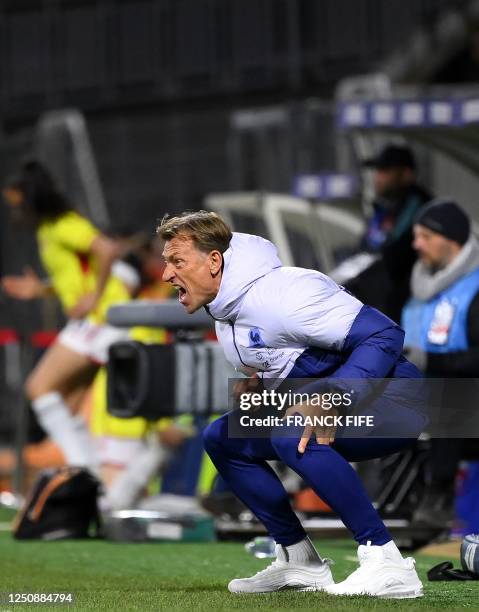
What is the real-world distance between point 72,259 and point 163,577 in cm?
421

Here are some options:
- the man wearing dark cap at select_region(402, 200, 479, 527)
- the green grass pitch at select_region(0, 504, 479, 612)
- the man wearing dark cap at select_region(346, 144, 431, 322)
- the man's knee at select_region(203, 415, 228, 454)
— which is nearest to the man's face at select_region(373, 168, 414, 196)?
the man wearing dark cap at select_region(346, 144, 431, 322)

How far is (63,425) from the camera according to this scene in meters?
10.1

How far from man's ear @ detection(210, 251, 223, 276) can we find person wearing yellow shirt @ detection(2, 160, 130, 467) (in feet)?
15.6

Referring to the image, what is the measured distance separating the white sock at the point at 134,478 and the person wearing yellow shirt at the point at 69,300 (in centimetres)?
46

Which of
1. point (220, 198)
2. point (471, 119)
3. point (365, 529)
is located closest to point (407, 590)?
point (365, 529)

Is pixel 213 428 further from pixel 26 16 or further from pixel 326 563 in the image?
pixel 26 16

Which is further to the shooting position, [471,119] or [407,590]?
[471,119]

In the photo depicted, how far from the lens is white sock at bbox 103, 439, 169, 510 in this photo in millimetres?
9711

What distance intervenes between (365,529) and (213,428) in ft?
2.02

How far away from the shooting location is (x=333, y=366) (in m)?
5.29

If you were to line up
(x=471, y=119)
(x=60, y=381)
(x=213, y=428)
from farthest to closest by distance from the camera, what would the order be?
(x=60, y=381)
(x=471, y=119)
(x=213, y=428)

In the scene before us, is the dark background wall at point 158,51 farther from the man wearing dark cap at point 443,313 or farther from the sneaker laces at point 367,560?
the sneaker laces at point 367,560

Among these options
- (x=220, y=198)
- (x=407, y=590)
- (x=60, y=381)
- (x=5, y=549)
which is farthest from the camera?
(x=220, y=198)

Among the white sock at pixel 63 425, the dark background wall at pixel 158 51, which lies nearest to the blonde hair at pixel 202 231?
the white sock at pixel 63 425
